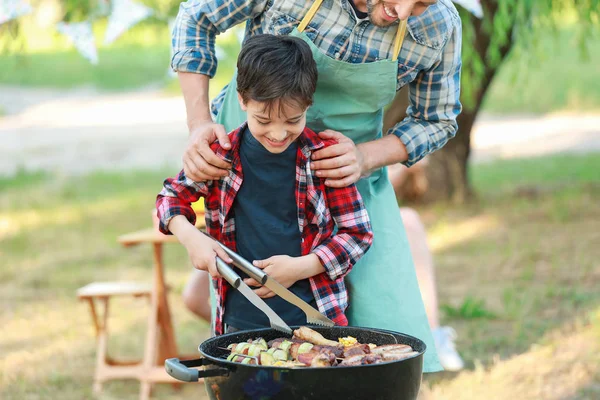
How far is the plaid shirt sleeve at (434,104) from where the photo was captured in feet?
7.54

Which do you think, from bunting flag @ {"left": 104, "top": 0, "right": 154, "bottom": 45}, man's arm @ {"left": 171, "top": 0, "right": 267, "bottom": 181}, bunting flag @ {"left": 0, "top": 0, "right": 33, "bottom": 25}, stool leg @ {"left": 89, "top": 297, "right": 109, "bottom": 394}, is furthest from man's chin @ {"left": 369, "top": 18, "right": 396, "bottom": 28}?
bunting flag @ {"left": 0, "top": 0, "right": 33, "bottom": 25}

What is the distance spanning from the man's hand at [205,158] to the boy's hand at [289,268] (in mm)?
241

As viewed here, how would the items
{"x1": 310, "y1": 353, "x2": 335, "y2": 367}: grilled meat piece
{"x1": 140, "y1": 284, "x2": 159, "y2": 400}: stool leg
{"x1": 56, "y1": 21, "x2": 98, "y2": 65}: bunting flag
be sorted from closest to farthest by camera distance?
1. {"x1": 310, "y1": 353, "x2": 335, "y2": 367}: grilled meat piece
2. {"x1": 140, "y1": 284, "x2": 159, "y2": 400}: stool leg
3. {"x1": 56, "y1": 21, "x2": 98, "y2": 65}: bunting flag

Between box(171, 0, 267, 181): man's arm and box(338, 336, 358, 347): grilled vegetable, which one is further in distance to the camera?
box(171, 0, 267, 181): man's arm

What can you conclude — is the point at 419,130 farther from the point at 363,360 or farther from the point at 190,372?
the point at 190,372

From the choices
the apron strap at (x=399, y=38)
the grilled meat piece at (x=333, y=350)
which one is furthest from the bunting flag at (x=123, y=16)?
the grilled meat piece at (x=333, y=350)

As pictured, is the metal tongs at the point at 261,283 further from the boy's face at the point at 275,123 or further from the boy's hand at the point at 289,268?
the boy's face at the point at 275,123

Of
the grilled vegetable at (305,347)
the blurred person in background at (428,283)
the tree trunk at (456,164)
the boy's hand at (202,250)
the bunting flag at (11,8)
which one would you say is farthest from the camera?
the tree trunk at (456,164)

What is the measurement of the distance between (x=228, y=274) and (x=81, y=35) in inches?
116

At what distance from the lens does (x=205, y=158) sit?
2127mm

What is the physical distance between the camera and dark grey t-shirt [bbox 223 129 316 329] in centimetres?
218

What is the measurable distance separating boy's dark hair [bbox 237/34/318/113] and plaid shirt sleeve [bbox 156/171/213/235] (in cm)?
28

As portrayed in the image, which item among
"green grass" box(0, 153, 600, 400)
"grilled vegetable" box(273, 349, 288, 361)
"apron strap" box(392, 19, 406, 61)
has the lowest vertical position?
"green grass" box(0, 153, 600, 400)

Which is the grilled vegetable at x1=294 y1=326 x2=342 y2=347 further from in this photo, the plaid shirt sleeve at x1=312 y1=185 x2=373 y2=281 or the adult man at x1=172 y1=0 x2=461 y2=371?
the adult man at x1=172 y1=0 x2=461 y2=371
